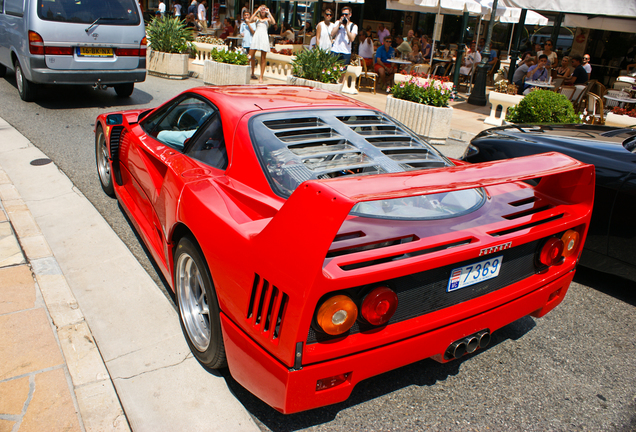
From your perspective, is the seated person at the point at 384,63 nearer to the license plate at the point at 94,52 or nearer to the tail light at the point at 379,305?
the license plate at the point at 94,52

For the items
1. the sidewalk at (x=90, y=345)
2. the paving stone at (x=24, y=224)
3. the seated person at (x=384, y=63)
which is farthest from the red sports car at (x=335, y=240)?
the seated person at (x=384, y=63)

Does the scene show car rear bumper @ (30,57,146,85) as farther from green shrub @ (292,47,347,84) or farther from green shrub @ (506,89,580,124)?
green shrub @ (506,89,580,124)

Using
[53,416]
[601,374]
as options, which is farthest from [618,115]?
[53,416]

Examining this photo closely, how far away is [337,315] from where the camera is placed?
1.90 metres

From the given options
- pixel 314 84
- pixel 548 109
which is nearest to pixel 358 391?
pixel 548 109

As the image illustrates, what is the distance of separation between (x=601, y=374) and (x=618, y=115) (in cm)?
678

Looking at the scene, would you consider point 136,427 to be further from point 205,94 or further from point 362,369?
point 205,94

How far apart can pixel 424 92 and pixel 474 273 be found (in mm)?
6703

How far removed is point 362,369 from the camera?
2029 mm

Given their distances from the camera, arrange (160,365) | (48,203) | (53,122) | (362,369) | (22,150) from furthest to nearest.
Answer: (53,122), (22,150), (48,203), (160,365), (362,369)

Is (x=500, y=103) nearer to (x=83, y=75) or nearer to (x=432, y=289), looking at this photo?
(x=83, y=75)

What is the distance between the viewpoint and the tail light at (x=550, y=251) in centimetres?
256

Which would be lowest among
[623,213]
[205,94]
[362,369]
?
[362,369]

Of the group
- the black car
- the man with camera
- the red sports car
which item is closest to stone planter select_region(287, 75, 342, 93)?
the man with camera
